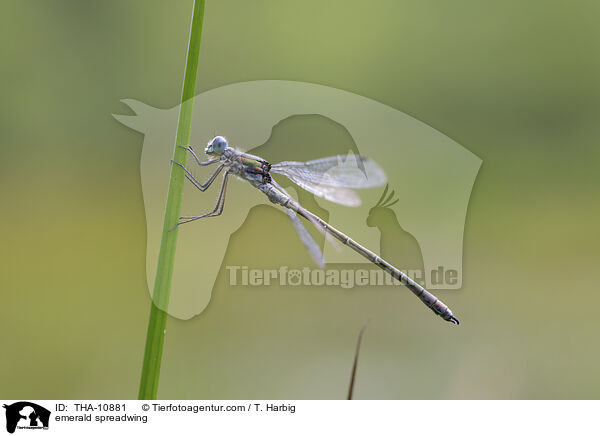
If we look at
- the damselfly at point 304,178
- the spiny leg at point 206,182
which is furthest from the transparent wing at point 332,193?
the spiny leg at point 206,182

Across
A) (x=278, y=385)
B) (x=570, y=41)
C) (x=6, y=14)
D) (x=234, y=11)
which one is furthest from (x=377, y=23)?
(x=278, y=385)

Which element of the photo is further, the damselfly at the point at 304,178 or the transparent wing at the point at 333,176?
the transparent wing at the point at 333,176

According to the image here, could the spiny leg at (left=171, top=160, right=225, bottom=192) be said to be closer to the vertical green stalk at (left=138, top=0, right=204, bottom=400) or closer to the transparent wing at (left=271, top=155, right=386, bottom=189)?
the transparent wing at (left=271, top=155, right=386, bottom=189)

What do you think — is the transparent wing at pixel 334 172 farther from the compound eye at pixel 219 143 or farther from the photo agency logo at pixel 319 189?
the compound eye at pixel 219 143

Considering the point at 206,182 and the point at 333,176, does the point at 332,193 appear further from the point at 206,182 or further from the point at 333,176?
the point at 206,182
